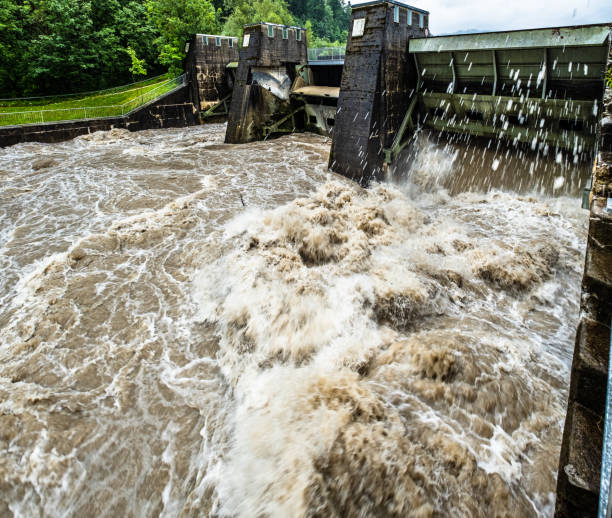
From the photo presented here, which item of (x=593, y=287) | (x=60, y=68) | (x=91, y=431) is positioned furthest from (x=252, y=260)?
A: (x=60, y=68)

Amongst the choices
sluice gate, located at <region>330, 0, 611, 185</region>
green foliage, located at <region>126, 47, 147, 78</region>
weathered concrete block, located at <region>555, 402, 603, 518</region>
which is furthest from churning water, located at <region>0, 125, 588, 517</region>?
green foliage, located at <region>126, 47, 147, 78</region>

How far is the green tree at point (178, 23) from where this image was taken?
20.5 m

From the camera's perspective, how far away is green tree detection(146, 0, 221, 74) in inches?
805

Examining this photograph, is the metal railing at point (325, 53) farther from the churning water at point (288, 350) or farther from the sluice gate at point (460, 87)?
the churning water at point (288, 350)

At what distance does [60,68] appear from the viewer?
20.9 metres

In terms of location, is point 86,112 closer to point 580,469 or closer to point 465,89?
point 465,89

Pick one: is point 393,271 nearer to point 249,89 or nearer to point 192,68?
point 249,89

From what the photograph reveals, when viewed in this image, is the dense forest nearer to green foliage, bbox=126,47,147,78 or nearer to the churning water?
green foliage, bbox=126,47,147,78

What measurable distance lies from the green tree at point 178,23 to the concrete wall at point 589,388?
873 inches

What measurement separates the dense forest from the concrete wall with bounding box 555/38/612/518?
22216 millimetres

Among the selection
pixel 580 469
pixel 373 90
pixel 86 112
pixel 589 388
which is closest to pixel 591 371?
pixel 589 388

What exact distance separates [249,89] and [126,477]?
14.1 metres

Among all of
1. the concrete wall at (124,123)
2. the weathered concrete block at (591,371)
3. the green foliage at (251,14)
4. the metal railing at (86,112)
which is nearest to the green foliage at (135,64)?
the metal railing at (86,112)

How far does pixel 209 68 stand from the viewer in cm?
1922
